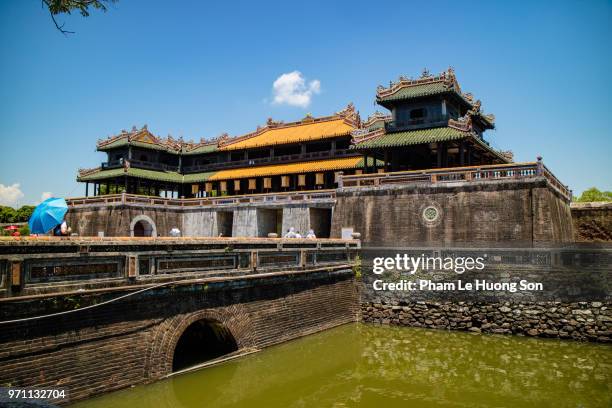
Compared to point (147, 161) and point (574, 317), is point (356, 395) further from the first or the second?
point (147, 161)

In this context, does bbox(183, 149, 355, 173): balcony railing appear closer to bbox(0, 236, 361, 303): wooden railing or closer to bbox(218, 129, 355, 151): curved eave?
bbox(218, 129, 355, 151): curved eave

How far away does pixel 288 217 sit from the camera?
2855cm

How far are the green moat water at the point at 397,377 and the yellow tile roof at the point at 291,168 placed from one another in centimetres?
1716

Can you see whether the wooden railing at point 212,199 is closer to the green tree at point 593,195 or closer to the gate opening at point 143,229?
the gate opening at point 143,229

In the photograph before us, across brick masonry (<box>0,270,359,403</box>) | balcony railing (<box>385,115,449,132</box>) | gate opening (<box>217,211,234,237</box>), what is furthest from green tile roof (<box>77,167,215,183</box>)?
brick masonry (<box>0,270,359,403</box>)

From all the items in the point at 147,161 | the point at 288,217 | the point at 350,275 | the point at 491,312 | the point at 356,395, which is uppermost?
the point at 147,161

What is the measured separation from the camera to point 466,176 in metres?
20.9

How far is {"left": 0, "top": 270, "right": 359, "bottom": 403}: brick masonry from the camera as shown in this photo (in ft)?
25.0

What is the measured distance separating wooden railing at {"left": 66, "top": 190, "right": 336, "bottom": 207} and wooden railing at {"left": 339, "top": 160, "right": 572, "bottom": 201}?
3.42 m

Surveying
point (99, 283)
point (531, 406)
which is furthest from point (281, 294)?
point (531, 406)

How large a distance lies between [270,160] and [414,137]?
47.2 feet

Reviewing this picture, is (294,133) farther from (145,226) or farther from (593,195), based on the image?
(593,195)

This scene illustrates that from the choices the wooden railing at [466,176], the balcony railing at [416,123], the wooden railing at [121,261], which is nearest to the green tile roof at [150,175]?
the balcony railing at [416,123]

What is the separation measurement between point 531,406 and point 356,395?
367 centimetres
